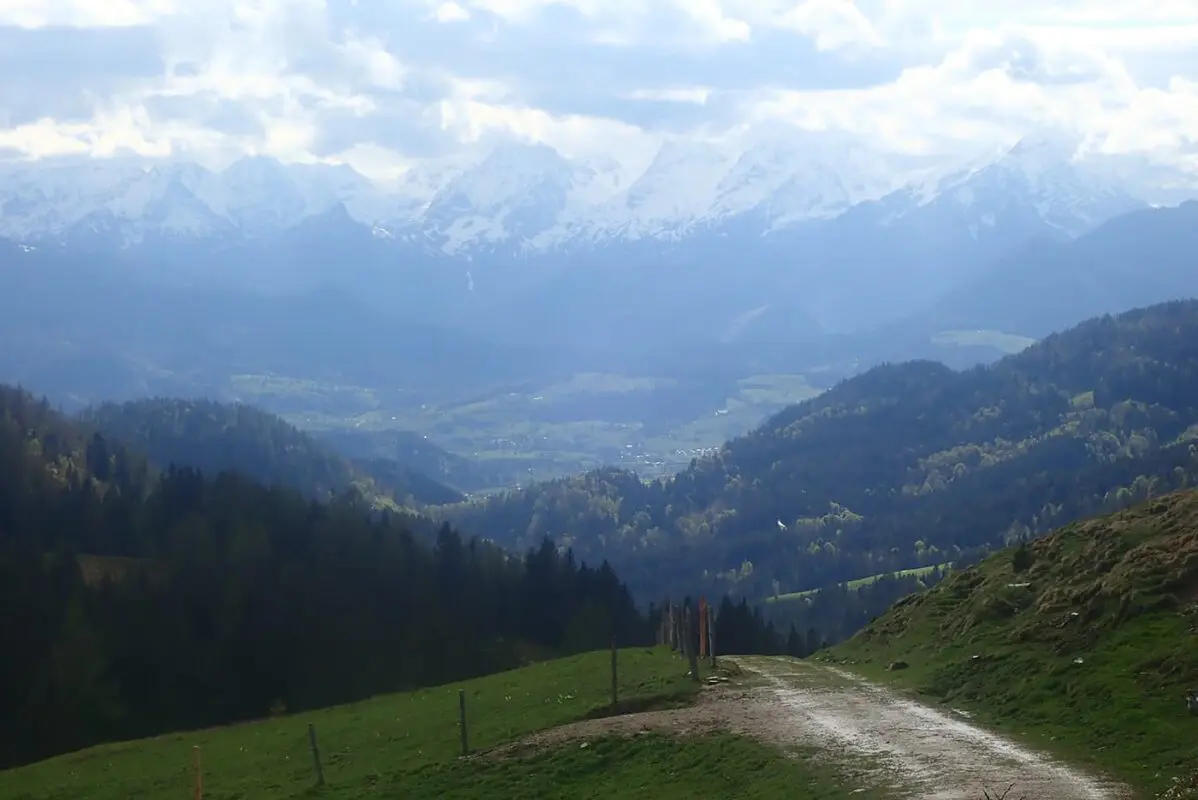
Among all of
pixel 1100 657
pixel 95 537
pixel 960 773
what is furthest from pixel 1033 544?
pixel 95 537

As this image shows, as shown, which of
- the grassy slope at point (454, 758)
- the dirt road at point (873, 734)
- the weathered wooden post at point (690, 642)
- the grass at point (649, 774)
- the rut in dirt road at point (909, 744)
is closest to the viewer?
the rut in dirt road at point (909, 744)

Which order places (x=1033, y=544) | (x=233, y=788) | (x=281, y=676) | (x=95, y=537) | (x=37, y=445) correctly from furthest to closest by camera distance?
(x=37, y=445), (x=95, y=537), (x=281, y=676), (x=1033, y=544), (x=233, y=788)

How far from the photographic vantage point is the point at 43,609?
10125 cm

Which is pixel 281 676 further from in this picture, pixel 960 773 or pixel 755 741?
pixel 960 773

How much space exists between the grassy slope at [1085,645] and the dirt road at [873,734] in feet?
3.88

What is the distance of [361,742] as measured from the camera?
46.7 meters

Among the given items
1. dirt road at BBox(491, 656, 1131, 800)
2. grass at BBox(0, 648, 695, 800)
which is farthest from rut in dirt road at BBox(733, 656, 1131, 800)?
grass at BBox(0, 648, 695, 800)

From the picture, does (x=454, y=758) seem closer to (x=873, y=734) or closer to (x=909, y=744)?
(x=873, y=734)

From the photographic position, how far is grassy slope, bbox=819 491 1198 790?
30109 millimetres

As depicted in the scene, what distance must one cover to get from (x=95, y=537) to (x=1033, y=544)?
116 meters

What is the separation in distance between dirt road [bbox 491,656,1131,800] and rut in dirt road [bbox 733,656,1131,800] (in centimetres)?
2

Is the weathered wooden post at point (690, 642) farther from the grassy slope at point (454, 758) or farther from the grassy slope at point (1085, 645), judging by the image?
the grassy slope at point (1085, 645)

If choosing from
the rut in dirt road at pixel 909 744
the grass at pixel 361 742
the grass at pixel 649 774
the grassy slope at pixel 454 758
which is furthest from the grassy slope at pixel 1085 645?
the grass at pixel 361 742

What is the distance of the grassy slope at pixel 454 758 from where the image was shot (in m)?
33.2
